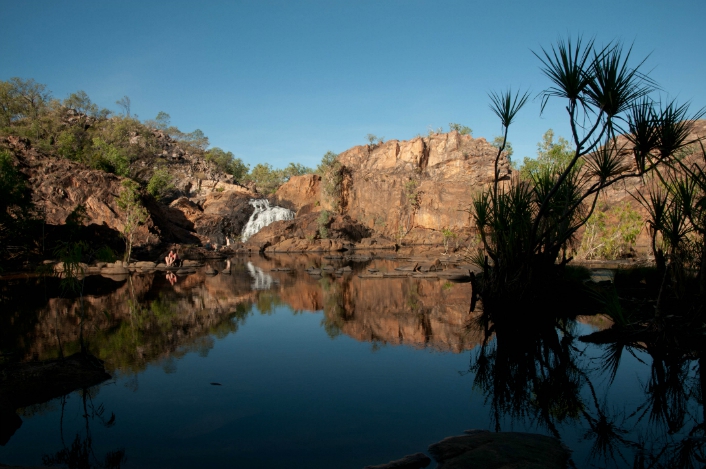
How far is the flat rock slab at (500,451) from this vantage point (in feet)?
12.8

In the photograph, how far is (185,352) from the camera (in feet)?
28.1

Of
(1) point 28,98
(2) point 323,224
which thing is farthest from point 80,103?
(2) point 323,224

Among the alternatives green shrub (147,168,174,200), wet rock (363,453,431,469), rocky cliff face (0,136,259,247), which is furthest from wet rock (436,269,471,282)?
green shrub (147,168,174,200)

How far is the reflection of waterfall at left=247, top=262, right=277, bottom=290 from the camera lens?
60.9ft

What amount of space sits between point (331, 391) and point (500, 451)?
113 inches

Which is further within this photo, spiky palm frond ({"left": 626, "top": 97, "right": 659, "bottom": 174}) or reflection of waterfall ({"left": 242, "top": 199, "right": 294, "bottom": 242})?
reflection of waterfall ({"left": 242, "top": 199, "right": 294, "bottom": 242})

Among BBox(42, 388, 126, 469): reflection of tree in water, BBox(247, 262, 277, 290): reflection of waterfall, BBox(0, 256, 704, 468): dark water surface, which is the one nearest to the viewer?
BBox(42, 388, 126, 469): reflection of tree in water

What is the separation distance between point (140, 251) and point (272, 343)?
2632 cm

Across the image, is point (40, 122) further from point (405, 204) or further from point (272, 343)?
point (272, 343)

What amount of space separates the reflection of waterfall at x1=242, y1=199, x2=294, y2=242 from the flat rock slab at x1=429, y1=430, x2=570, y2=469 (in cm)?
4529

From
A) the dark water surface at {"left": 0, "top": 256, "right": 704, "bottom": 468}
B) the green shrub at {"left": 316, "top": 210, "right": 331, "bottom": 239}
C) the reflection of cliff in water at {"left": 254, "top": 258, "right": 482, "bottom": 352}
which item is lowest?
the dark water surface at {"left": 0, "top": 256, "right": 704, "bottom": 468}

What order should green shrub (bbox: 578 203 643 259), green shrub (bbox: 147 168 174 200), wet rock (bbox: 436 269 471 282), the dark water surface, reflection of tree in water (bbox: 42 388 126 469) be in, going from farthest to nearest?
1. green shrub (bbox: 147 168 174 200)
2. green shrub (bbox: 578 203 643 259)
3. wet rock (bbox: 436 269 471 282)
4. the dark water surface
5. reflection of tree in water (bbox: 42 388 126 469)

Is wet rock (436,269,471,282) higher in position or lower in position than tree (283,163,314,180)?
lower

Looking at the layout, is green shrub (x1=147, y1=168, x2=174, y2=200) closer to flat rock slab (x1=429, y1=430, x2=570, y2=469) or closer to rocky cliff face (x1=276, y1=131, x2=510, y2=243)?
rocky cliff face (x1=276, y1=131, x2=510, y2=243)
